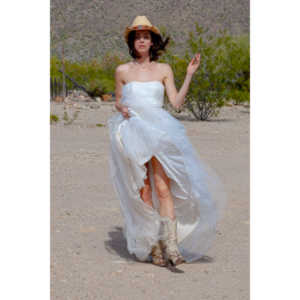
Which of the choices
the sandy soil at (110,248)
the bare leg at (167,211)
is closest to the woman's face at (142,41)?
the bare leg at (167,211)

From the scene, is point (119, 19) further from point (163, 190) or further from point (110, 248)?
point (163, 190)

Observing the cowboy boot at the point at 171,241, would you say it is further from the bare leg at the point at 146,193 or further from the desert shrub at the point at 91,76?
the desert shrub at the point at 91,76

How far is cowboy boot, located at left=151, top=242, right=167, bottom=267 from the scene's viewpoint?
468 cm

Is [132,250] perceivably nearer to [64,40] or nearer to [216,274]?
[216,274]

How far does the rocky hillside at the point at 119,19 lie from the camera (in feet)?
194

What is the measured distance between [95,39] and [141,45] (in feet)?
187

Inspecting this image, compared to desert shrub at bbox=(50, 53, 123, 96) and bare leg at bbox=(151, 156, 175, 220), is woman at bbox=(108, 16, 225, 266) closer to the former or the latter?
bare leg at bbox=(151, 156, 175, 220)

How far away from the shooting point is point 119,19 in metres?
62.5

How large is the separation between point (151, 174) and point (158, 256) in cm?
62

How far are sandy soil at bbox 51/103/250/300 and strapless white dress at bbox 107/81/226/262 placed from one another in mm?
232

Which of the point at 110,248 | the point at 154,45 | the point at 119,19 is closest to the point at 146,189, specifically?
the point at 110,248

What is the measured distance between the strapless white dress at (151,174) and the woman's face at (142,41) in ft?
0.83

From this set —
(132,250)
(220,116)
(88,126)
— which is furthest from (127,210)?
(220,116)

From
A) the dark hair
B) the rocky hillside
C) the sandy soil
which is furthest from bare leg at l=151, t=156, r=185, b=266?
the rocky hillside
